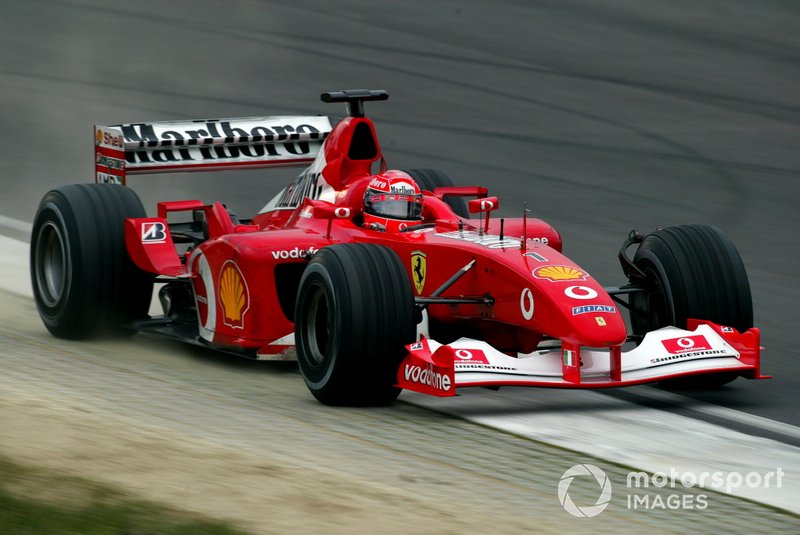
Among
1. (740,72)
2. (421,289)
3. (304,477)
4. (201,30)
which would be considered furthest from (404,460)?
(201,30)

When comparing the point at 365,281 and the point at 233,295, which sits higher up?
the point at 365,281

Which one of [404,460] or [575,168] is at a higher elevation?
[575,168]

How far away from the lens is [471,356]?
27.6 ft

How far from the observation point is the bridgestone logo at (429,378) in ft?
27.0

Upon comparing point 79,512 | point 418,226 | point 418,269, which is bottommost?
point 79,512

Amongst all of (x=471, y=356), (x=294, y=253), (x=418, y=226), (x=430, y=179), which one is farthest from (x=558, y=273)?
(x=430, y=179)

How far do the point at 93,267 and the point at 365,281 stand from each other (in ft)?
8.98

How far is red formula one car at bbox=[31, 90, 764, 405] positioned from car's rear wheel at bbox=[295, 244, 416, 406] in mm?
11

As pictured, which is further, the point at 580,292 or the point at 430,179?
the point at 430,179

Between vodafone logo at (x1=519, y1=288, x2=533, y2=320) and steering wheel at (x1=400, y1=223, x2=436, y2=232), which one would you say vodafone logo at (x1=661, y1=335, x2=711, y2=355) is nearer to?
vodafone logo at (x1=519, y1=288, x2=533, y2=320)

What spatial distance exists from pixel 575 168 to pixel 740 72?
510 centimetres

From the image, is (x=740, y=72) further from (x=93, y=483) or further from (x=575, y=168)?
(x=93, y=483)

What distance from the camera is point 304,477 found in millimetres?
6953

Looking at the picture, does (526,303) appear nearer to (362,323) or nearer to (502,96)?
(362,323)
